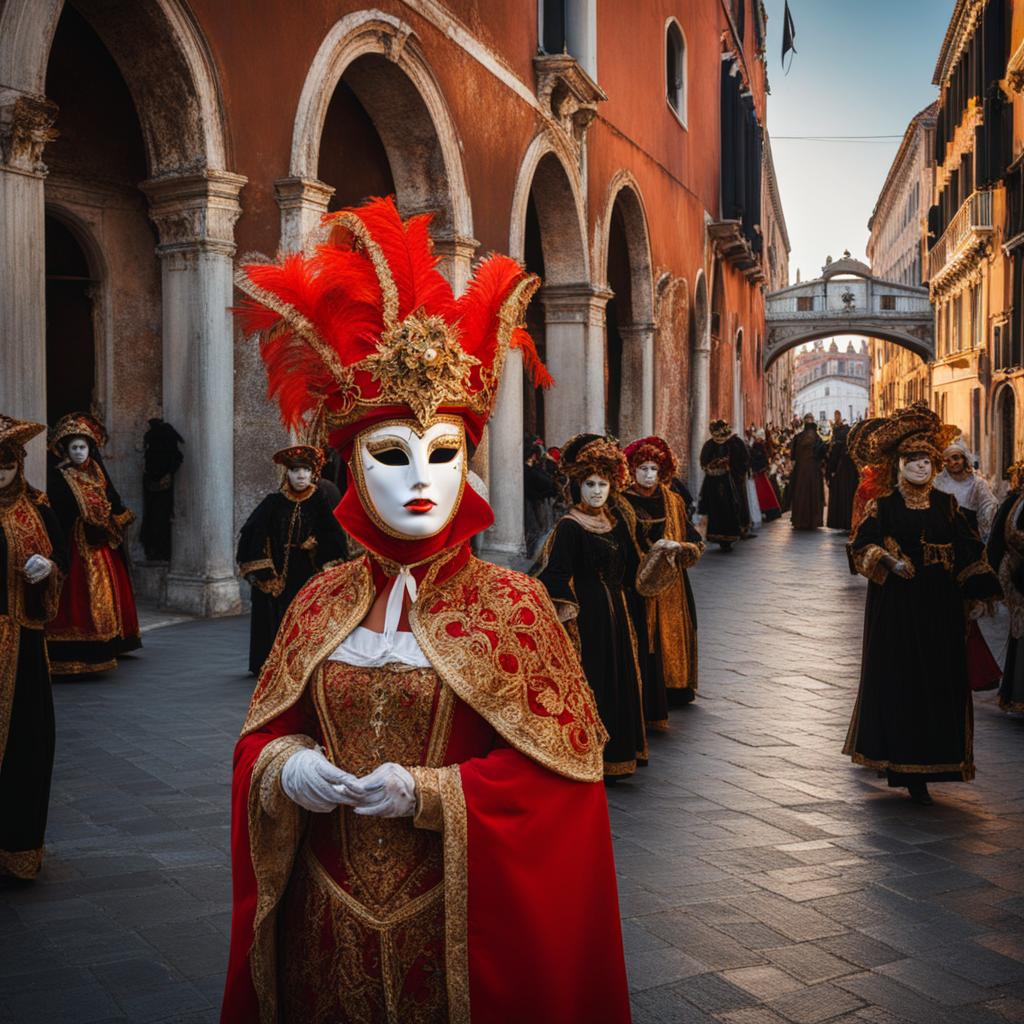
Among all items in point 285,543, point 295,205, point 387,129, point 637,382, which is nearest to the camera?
point 285,543

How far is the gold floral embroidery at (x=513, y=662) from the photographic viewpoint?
228 centimetres

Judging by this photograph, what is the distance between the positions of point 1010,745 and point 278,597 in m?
4.24

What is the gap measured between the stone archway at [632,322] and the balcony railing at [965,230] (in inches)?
539

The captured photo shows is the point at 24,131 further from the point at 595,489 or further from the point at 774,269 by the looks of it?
the point at 774,269

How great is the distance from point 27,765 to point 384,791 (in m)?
2.70

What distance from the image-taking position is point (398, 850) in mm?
2311

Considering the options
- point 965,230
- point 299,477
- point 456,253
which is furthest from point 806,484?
point 965,230

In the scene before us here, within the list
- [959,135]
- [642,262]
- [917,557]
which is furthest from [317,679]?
[959,135]

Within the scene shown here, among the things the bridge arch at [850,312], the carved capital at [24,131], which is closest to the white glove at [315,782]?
the carved capital at [24,131]

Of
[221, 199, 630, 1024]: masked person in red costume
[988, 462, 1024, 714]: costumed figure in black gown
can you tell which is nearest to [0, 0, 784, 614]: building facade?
[988, 462, 1024, 714]: costumed figure in black gown

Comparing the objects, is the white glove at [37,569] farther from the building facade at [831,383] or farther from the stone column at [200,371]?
the building facade at [831,383]

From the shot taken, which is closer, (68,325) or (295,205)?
(295,205)

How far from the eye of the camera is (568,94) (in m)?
16.2

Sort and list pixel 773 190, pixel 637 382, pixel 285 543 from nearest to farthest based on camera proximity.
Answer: pixel 285 543, pixel 637 382, pixel 773 190
